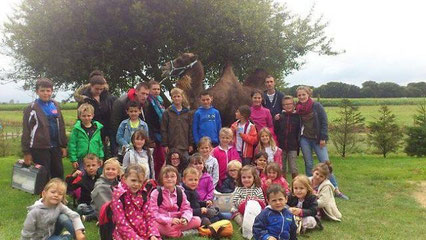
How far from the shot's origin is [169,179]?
17.5 ft

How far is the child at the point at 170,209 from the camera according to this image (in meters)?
5.29

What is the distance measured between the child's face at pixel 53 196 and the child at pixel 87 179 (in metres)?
1.61

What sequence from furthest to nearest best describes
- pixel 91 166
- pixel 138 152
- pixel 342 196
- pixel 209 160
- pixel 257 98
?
1. pixel 342 196
2. pixel 257 98
3. pixel 209 160
4. pixel 138 152
5. pixel 91 166

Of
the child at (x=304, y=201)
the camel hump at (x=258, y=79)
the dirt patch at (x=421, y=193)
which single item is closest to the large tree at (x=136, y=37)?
the camel hump at (x=258, y=79)

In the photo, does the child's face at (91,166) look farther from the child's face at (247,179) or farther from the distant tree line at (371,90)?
the distant tree line at (371,90)

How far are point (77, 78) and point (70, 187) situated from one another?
5.14 meters

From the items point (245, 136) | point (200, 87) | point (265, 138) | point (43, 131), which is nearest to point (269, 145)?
point (265, 138)

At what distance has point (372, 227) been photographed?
21.1 feet

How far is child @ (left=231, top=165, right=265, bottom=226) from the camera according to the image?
5887mm

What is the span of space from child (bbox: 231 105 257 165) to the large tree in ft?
11.4

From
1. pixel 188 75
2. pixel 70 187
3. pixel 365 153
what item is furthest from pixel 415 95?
pixel 70 187

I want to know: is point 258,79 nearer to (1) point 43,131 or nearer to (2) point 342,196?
(2) point 342,196

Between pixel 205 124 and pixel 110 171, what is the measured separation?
255 centimetres

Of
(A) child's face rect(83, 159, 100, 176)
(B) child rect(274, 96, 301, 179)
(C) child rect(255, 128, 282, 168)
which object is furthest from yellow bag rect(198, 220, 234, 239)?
(B) child rect(274, 96, 301, 179)
